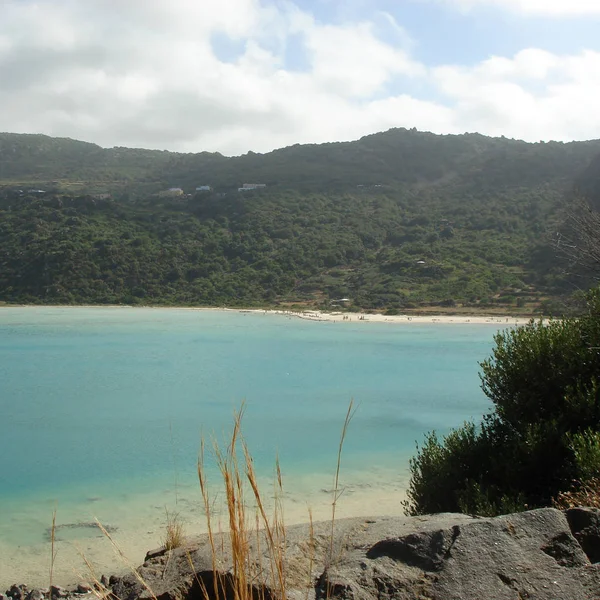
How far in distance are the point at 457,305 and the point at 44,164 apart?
78333 mm

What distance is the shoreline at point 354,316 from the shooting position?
40.3 meters

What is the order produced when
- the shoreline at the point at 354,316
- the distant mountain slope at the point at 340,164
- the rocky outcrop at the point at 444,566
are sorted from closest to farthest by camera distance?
the rocky outcrop at the point at 444,566
the shoreline at the point at 354,316
the distant mountain slope at the point at 340,164

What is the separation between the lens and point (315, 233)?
64.8 meters

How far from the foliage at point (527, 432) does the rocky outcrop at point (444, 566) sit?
2716 mm

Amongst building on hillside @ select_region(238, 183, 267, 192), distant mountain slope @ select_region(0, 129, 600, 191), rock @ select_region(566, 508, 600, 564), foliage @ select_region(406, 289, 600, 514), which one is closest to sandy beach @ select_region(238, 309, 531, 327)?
foliage @ select_region(406, 289, 600, 514)

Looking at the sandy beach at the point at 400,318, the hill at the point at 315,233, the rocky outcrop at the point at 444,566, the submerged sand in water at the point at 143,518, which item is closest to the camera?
the rocky outcrop at the point at 444,566

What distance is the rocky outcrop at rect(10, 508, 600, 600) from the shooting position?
7.38 ft

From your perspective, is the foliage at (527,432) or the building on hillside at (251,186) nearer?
the foliage at (527,432)

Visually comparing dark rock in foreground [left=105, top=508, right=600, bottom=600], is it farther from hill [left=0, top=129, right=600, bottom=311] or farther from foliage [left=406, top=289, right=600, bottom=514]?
hill [left=0, top=129, right=600, bottom=311]

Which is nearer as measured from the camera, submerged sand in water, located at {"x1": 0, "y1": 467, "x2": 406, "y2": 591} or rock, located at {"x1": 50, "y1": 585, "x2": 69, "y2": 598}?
rock, located at {"x1": 50, "y1": 585, "x2": 69, "y2": 598}

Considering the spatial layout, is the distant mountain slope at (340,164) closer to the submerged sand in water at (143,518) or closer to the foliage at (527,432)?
the submerged sand in water at (143,518)

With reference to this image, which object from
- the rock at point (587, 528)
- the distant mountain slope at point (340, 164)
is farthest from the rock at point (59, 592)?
the distant mountain slope at point (340, 164)

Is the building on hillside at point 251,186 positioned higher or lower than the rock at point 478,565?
higher

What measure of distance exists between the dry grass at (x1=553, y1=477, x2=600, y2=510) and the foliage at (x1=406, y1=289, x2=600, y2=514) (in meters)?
0.82
